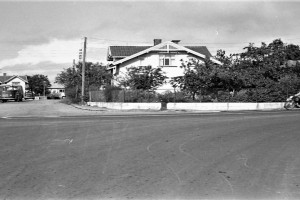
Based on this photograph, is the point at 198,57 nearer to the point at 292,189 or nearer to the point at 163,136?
the point at 163,136

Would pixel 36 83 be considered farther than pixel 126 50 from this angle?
Yes

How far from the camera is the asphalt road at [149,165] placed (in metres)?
5.69

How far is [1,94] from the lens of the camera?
56.4 meters

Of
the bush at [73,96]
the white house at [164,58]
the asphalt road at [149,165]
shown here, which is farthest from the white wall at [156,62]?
the asphalt road at [149,165]

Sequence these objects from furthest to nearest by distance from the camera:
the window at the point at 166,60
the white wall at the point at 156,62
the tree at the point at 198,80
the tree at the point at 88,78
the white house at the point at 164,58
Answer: the tree at the point at 88,78, the window at the point at 166,60, the white wall at the point at 156,62, the white house at the point at 164,58, the tree at the point at 198,80

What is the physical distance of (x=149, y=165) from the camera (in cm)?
760

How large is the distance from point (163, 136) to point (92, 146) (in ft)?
9.18

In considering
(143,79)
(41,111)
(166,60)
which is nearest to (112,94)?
(143,79)

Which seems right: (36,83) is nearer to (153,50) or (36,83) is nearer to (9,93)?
(9,93)

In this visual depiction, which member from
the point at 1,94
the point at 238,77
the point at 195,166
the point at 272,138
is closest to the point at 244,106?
the point at 238,77

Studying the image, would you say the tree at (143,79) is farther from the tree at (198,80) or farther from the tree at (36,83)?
the tree at (36,83)

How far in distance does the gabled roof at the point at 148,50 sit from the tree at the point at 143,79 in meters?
5.36

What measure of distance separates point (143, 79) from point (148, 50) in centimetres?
884

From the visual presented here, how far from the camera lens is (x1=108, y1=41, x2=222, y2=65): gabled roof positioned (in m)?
42.7
